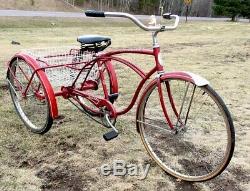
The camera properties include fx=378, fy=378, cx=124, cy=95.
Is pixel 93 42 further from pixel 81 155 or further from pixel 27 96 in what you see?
pixel 81 155

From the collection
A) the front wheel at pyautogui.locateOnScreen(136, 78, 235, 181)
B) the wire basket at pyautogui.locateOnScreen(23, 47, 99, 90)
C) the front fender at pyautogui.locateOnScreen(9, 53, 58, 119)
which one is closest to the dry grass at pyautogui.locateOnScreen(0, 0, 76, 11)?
the wire basket at pyautogui.locateOnScreen(23, 47, 99, 90)

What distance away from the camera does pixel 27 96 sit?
4.40 m

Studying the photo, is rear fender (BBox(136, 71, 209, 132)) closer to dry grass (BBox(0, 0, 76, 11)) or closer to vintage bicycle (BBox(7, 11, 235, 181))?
vintage bicycle (BBox(7, 11, 235, 181))

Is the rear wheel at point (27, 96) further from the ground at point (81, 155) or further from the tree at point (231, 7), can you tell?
the tree at point (231, 7)

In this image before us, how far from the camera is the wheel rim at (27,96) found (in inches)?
165

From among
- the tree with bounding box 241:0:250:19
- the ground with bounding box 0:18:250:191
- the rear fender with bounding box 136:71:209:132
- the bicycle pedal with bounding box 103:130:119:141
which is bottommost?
the tree with bounding box 241:0:250:19

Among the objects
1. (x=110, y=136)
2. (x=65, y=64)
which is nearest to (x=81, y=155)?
(x=110, y=136)

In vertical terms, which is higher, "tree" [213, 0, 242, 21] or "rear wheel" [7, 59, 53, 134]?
"rear wheel" [7, 59, 53, 134]

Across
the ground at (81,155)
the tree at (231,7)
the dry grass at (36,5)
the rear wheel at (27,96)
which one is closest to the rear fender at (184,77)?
the ground at (81,155)

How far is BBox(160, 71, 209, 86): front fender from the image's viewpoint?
2928 mm

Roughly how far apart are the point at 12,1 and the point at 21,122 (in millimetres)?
28330

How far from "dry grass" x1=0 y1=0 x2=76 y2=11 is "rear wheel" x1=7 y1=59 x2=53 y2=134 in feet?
84.6

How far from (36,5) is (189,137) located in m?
29.7

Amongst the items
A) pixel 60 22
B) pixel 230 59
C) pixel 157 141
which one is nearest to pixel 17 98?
pixel 157 141
